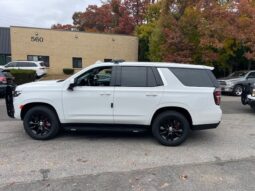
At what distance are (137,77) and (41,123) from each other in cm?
237

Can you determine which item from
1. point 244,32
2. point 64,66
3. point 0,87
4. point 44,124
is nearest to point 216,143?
point 44,124

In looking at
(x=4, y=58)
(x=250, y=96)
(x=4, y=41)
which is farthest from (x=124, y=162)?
(x=4, y=41)

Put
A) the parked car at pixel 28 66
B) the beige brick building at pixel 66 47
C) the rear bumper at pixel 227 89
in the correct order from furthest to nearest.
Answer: the beige brick building at pixel 66 47, the parked car at pixel 28 66, the rear bumper at pixel 227 89

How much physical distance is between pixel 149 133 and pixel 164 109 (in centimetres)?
113

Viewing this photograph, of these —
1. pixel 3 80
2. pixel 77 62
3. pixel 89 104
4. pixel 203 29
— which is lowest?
pixel 89 104

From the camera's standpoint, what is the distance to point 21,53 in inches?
1160

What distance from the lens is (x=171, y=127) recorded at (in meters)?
5.93

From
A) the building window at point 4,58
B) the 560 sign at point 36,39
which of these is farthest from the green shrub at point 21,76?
the building window at point 4,58

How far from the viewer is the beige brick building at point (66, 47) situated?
96.3 feet

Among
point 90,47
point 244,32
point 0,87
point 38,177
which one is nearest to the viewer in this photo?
point 38,177

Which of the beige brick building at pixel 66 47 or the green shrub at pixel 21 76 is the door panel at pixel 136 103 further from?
the beige brick building at pixel 66 47

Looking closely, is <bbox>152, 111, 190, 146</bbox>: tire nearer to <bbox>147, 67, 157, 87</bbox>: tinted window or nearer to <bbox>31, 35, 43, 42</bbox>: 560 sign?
<bbox>147, 67, 157, 87</bbox>: tinted window

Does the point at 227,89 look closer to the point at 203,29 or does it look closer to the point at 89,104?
the point at 203,29

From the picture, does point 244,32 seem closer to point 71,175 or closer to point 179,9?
point 179,9
